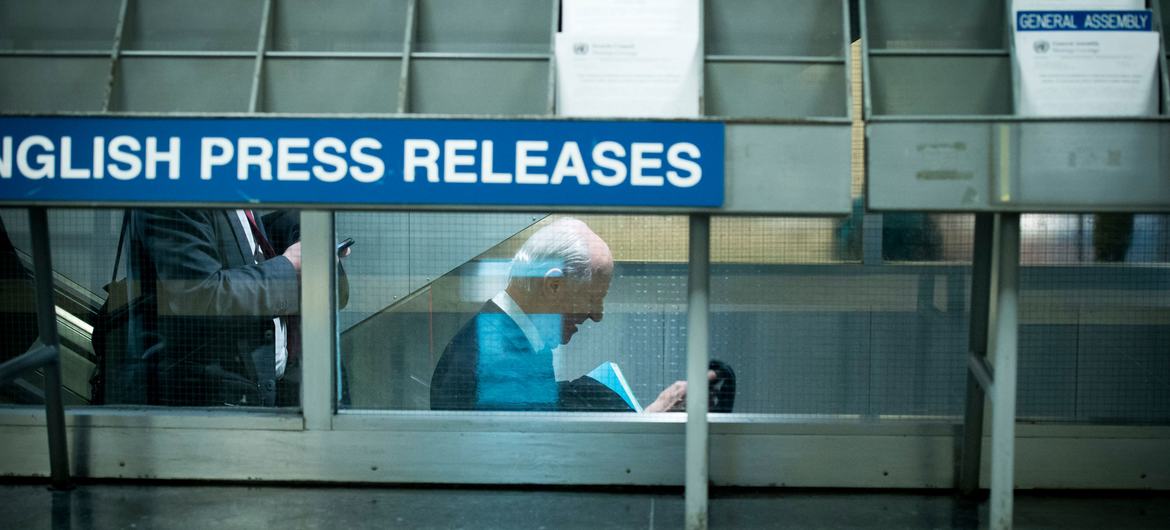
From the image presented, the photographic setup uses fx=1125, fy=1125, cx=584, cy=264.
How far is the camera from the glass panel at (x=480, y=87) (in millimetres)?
3836

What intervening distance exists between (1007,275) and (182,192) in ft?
8.95

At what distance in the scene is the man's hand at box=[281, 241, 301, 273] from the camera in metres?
4.95

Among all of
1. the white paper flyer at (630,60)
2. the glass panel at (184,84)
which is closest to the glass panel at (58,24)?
the glass panel at (184,84)

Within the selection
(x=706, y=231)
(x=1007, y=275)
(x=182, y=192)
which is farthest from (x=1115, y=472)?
Result: (x=182, y=192)

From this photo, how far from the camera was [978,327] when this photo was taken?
4.54 m

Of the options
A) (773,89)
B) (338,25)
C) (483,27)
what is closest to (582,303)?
(483,27)

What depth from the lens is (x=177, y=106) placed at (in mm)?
3893

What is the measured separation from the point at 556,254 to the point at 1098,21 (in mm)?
2319

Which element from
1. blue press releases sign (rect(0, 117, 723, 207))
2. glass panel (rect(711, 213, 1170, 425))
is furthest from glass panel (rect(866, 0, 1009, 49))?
glass panel (rect(711, 213, 1170, 425))

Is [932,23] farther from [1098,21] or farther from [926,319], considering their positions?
[926,319]

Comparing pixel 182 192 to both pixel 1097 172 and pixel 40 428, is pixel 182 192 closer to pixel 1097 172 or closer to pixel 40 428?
pixel 40 428

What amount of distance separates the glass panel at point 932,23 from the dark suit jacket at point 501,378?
1942 mm

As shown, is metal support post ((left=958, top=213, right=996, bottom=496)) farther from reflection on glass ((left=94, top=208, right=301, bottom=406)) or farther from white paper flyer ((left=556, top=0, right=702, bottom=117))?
reflection on glass ((left=94, top=208, right=301, bottom=406))

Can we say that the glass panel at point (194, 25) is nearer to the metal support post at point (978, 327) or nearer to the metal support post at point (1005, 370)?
the metal support post at point (1005, 370)
